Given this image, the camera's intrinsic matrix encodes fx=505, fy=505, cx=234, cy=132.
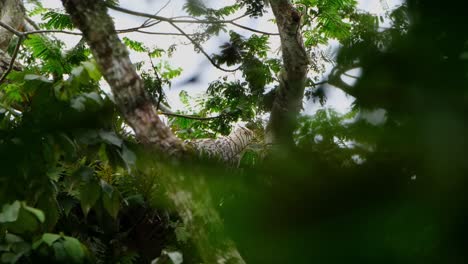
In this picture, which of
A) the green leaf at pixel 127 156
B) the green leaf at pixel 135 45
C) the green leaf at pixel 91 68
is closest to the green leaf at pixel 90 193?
the green leaf at pixel 127 156

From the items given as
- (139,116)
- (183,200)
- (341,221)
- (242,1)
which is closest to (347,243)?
(341,221)

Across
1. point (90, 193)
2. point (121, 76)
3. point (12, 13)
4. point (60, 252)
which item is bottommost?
point (60, 252)

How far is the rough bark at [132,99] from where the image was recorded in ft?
2.90

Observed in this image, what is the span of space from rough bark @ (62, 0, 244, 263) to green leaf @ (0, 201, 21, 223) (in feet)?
1.23

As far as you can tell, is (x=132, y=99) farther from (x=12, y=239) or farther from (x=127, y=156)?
(x=12, y=239)

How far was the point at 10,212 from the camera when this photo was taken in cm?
118

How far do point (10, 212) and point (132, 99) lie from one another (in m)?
0.44

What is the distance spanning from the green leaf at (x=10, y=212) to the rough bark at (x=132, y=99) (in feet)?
1.23

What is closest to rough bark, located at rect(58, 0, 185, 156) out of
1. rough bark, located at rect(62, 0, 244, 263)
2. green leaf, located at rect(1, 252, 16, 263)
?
rough bark, located at rect(62, 0, 244, 263)

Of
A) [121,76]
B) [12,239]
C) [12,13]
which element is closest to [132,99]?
[121,76]

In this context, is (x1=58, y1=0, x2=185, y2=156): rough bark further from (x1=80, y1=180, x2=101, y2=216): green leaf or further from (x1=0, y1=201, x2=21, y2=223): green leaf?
(x1=80, y1=180, x2=101, y2=216): green leaf

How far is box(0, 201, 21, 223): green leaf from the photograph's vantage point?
1.15 meters

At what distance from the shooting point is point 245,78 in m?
1.11

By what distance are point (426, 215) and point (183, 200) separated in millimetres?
635
